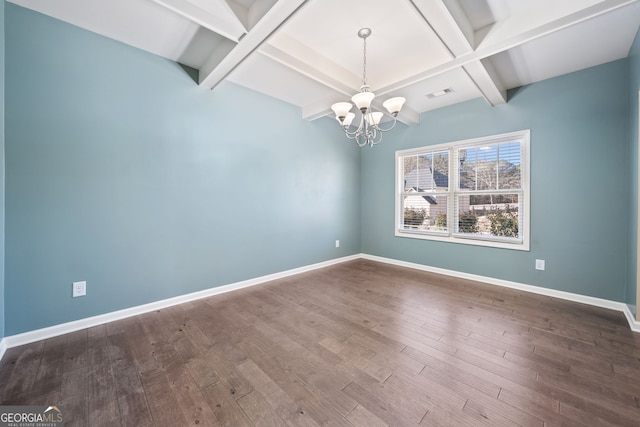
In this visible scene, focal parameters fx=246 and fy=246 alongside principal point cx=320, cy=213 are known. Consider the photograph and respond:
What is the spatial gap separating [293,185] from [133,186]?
2121mm

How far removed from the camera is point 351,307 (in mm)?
2801

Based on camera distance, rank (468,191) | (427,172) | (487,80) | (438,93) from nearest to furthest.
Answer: (487,80) < (438,93) < (468,191) < (427,172)

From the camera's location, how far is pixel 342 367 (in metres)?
1.77

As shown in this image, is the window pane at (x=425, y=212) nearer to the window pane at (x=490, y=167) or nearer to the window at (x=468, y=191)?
the window at (x=468, y=191)

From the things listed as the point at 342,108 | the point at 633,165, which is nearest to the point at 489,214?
the point at 633,165

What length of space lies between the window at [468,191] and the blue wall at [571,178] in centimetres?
13

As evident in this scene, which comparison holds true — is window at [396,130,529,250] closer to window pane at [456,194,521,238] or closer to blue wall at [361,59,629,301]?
window pane at [456,194,521,238]

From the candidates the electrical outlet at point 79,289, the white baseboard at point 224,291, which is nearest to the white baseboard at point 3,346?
the white baseboard at point 224,291

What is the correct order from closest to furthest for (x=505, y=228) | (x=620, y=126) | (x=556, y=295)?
(x=620, y=126), (x=556, y=295), (x=505, y=228)

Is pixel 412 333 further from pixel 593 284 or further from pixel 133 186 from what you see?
pixel 133 186

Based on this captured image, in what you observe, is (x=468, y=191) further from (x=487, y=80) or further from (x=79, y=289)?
(x=79, y=289)

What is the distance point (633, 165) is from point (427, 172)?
2273mm

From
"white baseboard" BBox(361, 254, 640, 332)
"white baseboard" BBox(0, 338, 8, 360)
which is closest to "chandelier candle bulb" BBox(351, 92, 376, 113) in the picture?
"white baseboard" BBox(361, 254, 640, 332)

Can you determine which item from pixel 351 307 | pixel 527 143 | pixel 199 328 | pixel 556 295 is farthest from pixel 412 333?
pixel 527 143
